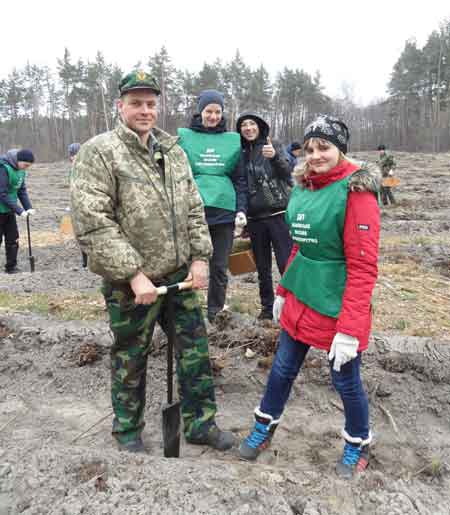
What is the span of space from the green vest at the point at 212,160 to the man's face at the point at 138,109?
1401 mm

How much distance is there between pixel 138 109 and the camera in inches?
100

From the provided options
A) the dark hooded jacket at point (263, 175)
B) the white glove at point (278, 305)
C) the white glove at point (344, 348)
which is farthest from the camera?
the dark hooded jacket at point (263, 175)

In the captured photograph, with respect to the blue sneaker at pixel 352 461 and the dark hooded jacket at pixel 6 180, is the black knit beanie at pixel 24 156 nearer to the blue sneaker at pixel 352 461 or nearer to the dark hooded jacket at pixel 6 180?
the dark hooded jacket at pixel 6 180

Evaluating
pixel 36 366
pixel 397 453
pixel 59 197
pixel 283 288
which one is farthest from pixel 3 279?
pixel 59 197

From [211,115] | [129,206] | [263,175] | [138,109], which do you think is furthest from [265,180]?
[129,206]

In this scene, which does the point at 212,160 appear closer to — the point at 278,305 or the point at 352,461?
the point at 278,305

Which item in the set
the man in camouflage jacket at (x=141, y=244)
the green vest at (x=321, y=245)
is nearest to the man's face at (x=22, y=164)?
the man in camouflage jacket at (x=141, y=244)

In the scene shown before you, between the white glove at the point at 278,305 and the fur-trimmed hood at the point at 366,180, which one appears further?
the white glove at the point at 278,305

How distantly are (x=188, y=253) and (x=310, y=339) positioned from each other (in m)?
0.91

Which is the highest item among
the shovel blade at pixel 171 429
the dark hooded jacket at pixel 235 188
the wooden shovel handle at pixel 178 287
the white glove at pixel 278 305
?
the dark hooded jacket at pixel 235 188

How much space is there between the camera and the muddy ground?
222cm

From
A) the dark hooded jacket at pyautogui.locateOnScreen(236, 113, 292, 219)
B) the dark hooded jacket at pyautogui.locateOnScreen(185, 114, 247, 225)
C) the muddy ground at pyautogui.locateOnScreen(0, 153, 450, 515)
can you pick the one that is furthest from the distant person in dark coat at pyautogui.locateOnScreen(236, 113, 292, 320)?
the muddy ground at pyautogui.locateOnScreen(0, 153, 450, 515)

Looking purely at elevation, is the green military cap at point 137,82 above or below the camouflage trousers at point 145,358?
above

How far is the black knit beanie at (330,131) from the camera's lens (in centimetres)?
245
